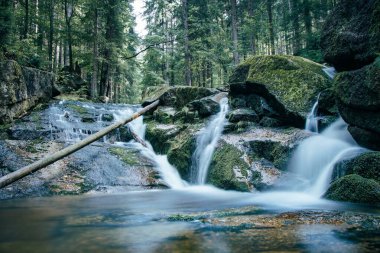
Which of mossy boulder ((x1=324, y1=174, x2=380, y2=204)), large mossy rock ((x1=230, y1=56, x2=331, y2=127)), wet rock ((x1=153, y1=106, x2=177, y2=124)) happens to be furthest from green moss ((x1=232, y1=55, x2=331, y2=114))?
mossy boulder ((x1=324, y1=174, x2=380, y2=204))

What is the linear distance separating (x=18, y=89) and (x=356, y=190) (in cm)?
1349

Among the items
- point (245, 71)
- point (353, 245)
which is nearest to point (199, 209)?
point (353, 245)

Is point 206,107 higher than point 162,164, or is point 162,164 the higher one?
point 206,107

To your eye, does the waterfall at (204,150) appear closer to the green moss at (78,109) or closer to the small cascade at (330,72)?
the small cascade at (330,72)

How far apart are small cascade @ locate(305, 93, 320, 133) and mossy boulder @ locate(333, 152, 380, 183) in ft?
9.23

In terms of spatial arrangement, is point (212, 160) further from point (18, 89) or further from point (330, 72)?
→ point (18, 89)

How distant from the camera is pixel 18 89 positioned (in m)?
14.0

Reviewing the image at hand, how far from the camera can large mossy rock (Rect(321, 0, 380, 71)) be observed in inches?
314

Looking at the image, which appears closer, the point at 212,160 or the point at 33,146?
Answer: the point at 212,160

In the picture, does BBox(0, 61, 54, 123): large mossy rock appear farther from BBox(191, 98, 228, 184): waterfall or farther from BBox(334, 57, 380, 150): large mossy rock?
BBox(334, 57, 380, 150): large mossy rock

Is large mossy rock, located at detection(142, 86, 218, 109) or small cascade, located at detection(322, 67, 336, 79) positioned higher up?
small cascade, located at detection(322, 67, 336, 79)

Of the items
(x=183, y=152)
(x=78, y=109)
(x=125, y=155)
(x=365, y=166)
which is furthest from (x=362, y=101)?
(x=78, y=109)

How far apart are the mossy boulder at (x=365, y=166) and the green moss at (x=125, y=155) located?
6.94 meters

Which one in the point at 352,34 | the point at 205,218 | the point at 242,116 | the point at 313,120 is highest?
the point at 352,34
